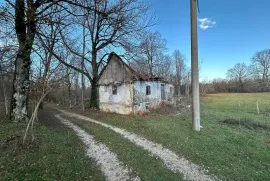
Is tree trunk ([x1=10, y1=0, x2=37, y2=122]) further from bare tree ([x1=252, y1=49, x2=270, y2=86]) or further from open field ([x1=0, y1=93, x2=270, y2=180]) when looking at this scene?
bare tree ([x1=252, y1=49, x2=270, y2=86])

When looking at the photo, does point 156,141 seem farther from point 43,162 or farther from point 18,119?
point 18,119

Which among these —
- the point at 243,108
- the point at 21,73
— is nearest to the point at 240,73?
the point at 243,108

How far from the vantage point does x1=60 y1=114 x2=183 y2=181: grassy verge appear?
4.05m

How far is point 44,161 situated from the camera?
4281 millimetres

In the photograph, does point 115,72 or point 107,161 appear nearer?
point 107,161

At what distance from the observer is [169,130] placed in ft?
26.5

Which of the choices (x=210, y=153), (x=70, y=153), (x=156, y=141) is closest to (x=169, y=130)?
(x=156, y=141)

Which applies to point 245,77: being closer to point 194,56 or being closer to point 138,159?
point 194,56

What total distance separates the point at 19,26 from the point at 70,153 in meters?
6.61

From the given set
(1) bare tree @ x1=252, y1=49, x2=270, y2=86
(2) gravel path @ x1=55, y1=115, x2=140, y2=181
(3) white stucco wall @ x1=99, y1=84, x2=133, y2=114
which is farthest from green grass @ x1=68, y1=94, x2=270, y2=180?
(1) bare tree @ x1=252, y1=49, x2=270, y2=86

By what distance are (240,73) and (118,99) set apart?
61.1m

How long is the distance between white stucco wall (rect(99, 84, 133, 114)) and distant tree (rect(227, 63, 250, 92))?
56360mm

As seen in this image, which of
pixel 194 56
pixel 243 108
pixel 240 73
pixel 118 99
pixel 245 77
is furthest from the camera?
pixel 240 73

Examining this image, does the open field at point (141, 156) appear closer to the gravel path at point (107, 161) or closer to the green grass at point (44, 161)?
the green grass at point (44, 161)
